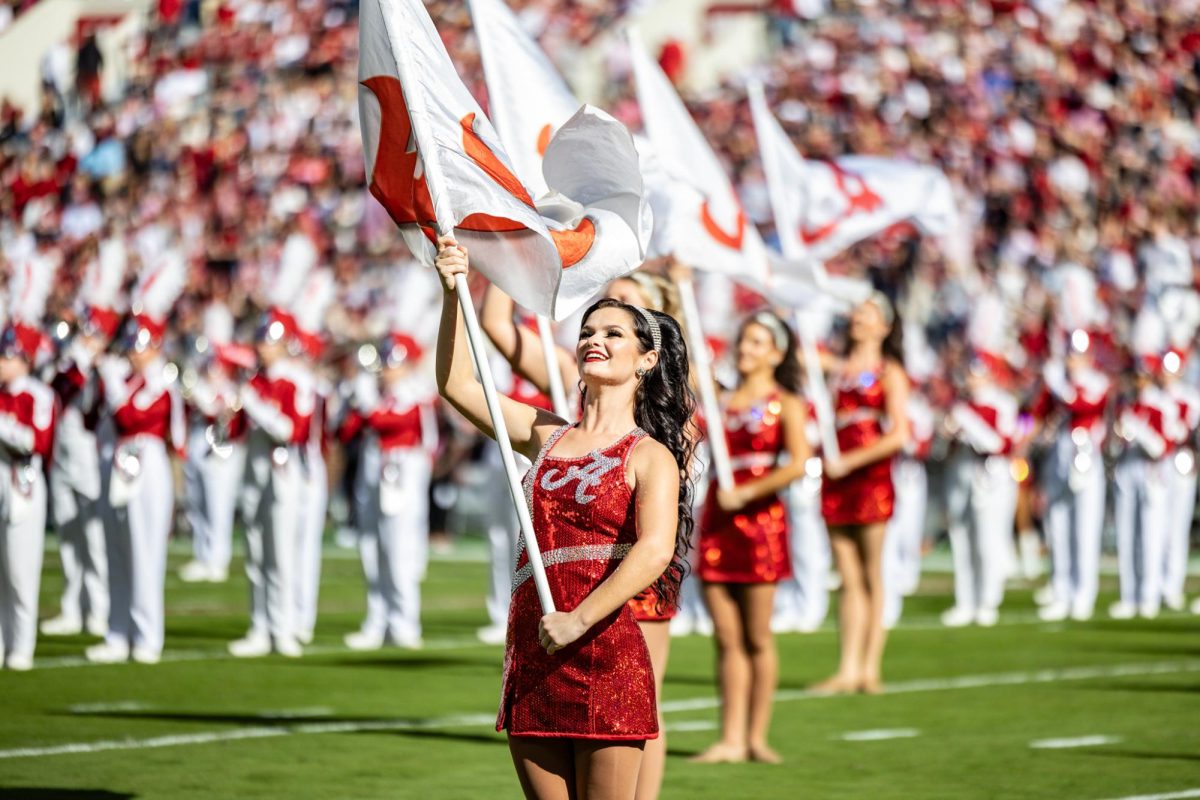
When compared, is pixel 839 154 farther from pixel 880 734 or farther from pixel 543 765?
pixel 543 765

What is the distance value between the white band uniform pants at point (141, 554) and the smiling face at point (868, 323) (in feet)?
13.6

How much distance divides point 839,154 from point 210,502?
1230cm

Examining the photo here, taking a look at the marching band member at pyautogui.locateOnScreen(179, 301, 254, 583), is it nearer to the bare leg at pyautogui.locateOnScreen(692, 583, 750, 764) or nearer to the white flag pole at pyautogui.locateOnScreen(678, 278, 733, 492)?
the white flag pole at pyautogui.locateOnScreen(678, 278, 733, 492)

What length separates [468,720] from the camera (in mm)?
10023

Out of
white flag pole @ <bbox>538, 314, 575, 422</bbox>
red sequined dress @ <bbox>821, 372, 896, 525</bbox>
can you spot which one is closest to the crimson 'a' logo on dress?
red sequined dress @ <bbox>821, 372, 896, 525</bbox>

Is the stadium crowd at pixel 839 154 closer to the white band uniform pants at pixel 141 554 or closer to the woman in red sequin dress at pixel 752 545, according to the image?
the white band uniform pants at pixel 141 554

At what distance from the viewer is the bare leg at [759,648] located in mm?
8648

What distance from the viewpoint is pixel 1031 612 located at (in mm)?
16828

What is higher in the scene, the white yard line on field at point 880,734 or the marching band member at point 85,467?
the marching band member at point 85,467

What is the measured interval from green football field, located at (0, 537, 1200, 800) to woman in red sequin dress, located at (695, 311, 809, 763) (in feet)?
0.82

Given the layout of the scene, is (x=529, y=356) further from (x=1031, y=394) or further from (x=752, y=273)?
(x=1031, y=394)

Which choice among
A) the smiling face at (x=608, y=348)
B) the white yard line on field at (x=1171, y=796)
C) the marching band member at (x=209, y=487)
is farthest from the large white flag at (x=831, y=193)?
the smiling face at (x=608, y=348)

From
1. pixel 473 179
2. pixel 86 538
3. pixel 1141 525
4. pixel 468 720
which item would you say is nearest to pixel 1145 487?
pixel 1141 525

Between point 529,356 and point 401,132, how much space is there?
1354 mm
